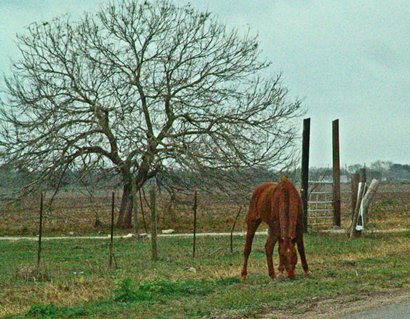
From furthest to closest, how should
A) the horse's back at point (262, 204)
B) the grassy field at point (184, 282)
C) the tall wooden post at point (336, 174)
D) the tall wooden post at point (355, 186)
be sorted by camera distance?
the tall wooden post at point (336, 174) → the tall wooden post at point (355, 186) → the horse's back at point (262, 204) → the grassy field at point (184, 282)

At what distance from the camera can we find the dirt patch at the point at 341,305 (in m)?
10.6

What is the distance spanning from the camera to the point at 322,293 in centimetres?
1245

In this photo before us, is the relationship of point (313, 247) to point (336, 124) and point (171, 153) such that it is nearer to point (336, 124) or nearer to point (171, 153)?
point (336, 124)

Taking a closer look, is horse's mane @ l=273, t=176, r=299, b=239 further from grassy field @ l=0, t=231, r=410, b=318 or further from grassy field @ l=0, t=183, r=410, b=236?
grassy field @ l=0, t=183, r=410, b=236

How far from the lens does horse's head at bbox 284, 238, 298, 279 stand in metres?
14.2

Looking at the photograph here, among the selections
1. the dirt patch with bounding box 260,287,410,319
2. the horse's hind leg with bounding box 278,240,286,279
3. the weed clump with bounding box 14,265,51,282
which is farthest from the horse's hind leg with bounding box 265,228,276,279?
the weed clump with bounding box 14,265,51,282

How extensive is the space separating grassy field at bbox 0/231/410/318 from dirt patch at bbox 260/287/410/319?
13 cm

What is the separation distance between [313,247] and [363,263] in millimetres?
5100

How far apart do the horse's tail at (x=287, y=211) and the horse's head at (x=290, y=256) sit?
132mm

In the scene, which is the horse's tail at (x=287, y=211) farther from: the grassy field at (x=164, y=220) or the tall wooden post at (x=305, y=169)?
the grassy field at (x=164, y=220)

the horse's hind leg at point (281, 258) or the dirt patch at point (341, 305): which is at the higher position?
the horse's hind leg at point (281, 258)

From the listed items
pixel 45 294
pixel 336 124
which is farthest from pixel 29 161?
pixel 45 294

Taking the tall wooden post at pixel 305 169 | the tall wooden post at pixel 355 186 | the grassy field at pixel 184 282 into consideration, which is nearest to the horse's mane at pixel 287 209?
the grassy field at pixel 184 282

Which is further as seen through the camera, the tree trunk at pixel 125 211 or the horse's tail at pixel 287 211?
the tree trunk at pixel 125 211
